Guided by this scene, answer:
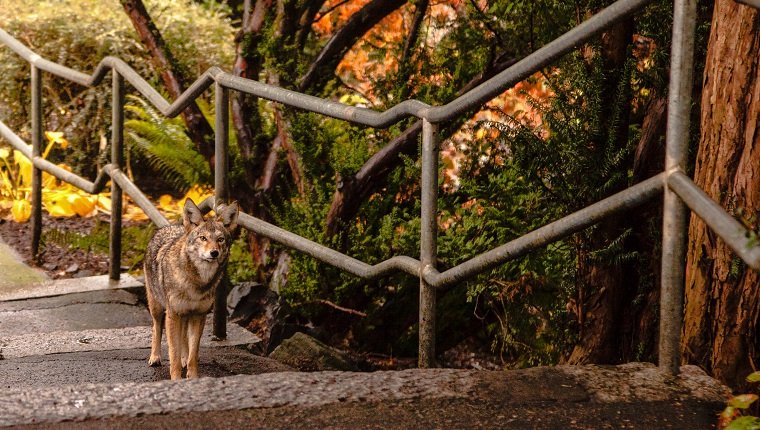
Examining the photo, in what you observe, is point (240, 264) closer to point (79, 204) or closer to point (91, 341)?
point (91, 341)

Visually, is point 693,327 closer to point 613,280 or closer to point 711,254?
point 711,254

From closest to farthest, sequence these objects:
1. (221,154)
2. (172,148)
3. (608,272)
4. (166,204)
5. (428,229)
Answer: (428,229) → (608,272) → (221,154) → (172,148) → (166,204)

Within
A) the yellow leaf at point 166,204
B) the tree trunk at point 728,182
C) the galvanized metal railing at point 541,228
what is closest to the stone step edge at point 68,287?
the galvanized metal railing at point 541,228

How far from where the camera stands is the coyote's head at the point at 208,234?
442cm

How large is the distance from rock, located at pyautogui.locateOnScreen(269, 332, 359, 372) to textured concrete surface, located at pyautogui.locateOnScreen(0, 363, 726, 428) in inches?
61.2

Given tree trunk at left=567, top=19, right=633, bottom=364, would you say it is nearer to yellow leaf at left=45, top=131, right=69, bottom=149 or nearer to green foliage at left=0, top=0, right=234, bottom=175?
yellow leaf at left=45, top=131, right=69, bottom=149

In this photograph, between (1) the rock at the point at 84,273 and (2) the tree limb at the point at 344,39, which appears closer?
(2) the tree limb at the point at 344,39

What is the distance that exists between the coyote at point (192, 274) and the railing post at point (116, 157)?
1703mm

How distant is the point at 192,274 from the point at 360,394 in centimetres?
132

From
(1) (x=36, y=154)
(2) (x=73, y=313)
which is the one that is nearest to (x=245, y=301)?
(2) (x=73, y=313)

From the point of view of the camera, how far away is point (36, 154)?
7.25 metres

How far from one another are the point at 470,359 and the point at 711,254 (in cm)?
382

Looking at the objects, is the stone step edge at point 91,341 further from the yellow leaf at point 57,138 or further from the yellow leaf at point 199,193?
the yellow leaf at point 57,138

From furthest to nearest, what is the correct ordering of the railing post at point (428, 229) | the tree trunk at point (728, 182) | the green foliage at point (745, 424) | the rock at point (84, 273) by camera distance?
the rock at point (84, 273)
the railing post at point (428, 229)
the tree trunk at point (728, 182)
the green foliage at point (745, 424)
